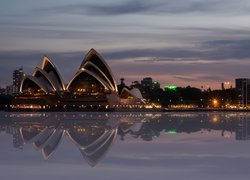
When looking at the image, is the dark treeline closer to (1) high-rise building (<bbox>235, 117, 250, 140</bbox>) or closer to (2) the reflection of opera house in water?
(2) the reflection of opera house in water

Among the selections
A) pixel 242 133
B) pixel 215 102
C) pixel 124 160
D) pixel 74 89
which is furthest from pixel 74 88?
pixel 124 160

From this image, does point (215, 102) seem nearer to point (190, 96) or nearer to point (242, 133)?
point (190, 96)

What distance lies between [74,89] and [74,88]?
327 mm

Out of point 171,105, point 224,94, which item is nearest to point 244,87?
point 224,94

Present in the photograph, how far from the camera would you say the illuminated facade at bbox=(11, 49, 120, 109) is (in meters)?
98.6

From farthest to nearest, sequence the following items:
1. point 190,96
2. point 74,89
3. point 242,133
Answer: point 190,96 → point 74,89 → point 242,133

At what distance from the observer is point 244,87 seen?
530 ft

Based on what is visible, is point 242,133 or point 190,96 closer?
point 242,133

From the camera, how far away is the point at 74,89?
104312 mm

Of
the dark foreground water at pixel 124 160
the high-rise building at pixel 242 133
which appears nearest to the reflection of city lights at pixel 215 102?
the high-rise building at pixel 242 133

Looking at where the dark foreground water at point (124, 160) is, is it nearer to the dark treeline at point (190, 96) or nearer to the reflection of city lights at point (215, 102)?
the dark treeline at point (190, 96)

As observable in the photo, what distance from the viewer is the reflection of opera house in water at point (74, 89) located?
324 feet

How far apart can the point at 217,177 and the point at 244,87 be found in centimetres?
15585

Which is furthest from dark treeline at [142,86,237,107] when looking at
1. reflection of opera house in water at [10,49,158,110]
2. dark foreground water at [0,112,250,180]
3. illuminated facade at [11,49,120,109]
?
dark foreground water at [0,112,250,180]
